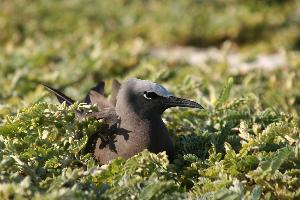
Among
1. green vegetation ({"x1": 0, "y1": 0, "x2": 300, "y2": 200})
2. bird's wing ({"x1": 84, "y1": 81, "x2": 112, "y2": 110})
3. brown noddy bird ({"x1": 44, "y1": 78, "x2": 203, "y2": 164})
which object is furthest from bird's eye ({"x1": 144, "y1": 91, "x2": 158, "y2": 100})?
bird's wing ({"x1": 84, "y1": 81, "x2": 112, "y2": 110})

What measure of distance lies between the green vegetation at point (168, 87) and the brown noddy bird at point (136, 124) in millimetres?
128

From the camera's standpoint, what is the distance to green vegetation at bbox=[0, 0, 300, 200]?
13.7 feet

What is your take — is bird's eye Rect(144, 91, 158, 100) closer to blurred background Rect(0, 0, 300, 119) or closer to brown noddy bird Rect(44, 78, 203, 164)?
brown noddy bird Rect(44, 78, 203, 164)

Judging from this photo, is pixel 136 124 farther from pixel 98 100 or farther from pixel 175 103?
pixel 98 100

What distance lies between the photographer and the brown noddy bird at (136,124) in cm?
473

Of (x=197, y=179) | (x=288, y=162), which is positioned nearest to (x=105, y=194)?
(x=197, y=179)

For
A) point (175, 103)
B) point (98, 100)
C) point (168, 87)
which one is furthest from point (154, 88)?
point (168, 87)

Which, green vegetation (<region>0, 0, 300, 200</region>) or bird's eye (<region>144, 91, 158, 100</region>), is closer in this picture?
green vegetation (<region>0, 0, 300, 200</region>)

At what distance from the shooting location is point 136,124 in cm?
479

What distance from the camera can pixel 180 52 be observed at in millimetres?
11617

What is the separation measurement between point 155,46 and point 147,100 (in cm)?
709

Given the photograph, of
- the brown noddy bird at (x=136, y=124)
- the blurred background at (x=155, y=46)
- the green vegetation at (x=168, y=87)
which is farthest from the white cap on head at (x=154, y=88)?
the blurred background at (x=155, y=46)

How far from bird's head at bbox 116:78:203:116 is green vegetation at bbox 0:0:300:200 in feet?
1.01

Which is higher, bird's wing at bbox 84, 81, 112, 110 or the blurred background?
the blurred background
